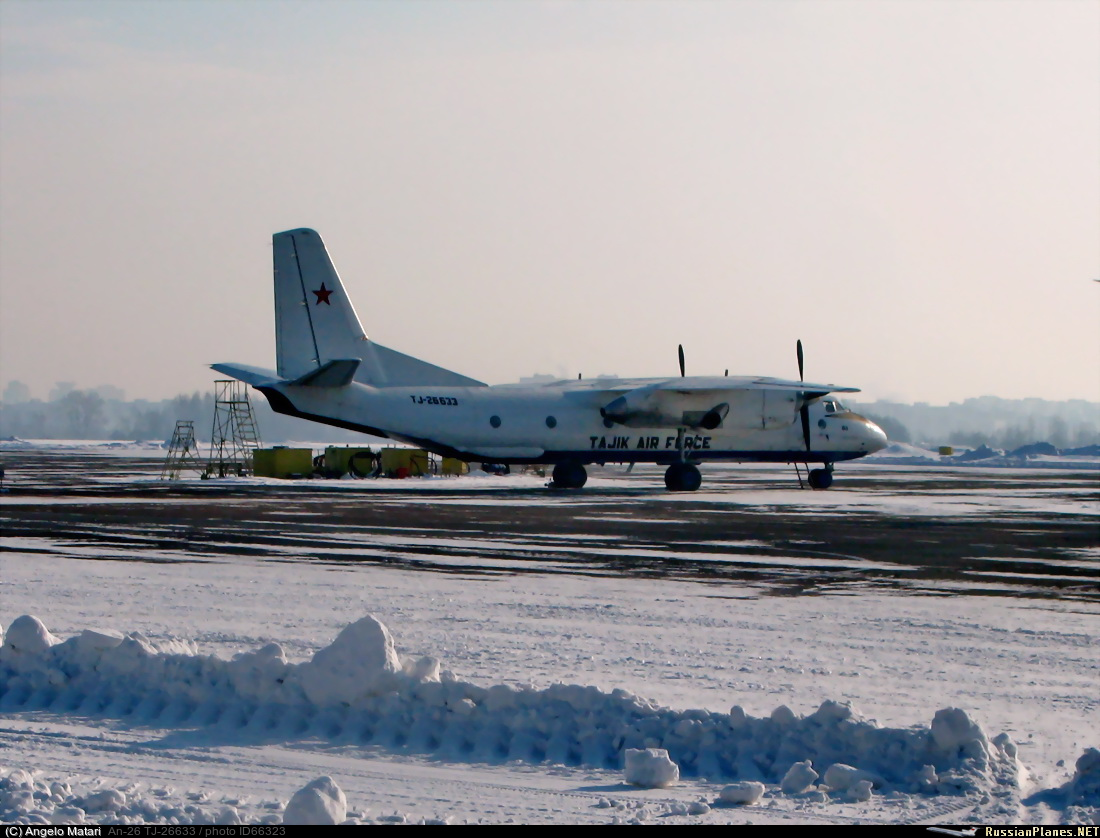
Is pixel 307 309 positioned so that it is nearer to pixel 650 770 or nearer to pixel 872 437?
pixel 872 437

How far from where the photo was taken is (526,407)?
35156 millimetres

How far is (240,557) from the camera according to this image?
1702 cm

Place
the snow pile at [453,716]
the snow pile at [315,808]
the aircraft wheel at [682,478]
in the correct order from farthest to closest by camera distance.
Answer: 1. the aircraft wheel at [682,478]
2. the snow pile at [453,716]
3. the snow pile at [315,808]

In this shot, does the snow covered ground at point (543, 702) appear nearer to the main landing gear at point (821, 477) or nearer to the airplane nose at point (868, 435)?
the main landing gear at point (821, 477)

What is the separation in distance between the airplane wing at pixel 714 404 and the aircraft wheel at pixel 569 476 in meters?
2.35

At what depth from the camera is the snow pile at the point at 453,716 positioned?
21.9ft

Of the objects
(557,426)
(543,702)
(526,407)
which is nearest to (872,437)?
(557,426)

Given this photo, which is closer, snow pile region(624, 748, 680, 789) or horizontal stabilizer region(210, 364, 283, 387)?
snow pile region(624, 748, 680, 789)

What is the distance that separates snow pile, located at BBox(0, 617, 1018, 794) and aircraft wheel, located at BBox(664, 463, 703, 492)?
92.0 ft

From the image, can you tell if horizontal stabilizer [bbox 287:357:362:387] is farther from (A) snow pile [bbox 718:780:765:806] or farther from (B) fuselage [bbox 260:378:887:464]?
(A) snow pile [bbox 718:780:765:806]

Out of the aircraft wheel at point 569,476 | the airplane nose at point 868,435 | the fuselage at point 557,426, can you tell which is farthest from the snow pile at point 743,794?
the airplane nose at point 868,435

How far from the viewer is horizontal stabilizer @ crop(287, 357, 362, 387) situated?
102 ft

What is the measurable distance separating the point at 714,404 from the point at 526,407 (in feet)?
20.3

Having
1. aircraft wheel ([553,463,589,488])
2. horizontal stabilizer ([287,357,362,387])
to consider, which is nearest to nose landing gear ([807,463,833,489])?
aircraft wheel ([553,463,589,488])
